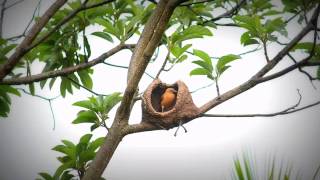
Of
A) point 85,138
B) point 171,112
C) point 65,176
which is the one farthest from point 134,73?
point 65,176

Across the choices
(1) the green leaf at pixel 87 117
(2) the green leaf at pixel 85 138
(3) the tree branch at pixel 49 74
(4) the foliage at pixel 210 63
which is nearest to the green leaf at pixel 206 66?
(4) the foliage at pixel 210 63

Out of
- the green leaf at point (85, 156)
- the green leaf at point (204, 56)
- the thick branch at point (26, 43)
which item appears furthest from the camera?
the green leaf at point (85, 156)

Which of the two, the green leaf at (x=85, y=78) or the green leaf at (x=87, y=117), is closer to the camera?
the green leaf at (x=87, y=117)

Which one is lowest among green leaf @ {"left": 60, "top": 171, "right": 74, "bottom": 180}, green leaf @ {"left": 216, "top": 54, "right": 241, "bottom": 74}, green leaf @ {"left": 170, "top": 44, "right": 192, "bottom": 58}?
green leaf @ {"left": 60, "top": 171, "right": 74, "bottom": 180}

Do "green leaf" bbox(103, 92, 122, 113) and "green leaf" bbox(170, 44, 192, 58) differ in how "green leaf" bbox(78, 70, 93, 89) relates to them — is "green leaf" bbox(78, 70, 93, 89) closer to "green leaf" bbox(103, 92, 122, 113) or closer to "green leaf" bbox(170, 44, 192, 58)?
"green leaf" bbox(103, 92, 122, 113)

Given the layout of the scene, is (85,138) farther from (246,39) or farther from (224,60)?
(246,39)

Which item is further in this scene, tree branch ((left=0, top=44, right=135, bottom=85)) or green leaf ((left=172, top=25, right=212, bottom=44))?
green leaf ((left=172, top=25, right=212, bottom=44))

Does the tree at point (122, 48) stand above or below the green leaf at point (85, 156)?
above

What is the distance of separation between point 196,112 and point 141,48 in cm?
27

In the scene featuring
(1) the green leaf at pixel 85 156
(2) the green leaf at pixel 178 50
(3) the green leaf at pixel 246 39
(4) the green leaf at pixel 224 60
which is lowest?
(1) the green leaf at pixel 85 156

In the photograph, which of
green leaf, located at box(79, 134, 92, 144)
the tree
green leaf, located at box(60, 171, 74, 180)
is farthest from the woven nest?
green leaf, located at box(60, 171, 74, 180)

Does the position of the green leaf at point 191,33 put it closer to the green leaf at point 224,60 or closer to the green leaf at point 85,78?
the green leaf at point 224,60

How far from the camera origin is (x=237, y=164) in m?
1.30

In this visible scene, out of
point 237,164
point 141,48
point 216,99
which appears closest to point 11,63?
point 141,48
